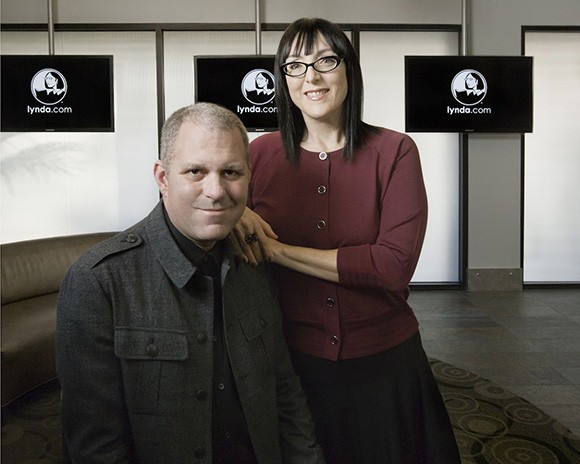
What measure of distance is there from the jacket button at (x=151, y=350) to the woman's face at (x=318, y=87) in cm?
67

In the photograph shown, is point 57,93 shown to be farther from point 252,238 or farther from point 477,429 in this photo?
point 252,238

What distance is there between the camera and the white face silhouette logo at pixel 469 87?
5.74 m

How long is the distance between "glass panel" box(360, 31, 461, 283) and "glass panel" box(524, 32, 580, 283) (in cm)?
82

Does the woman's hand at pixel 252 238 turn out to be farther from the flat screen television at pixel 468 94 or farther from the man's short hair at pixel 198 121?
the flat screen television at pixel 468 94

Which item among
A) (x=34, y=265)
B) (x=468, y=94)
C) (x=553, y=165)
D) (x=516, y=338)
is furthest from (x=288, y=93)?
(x=553, y=165)

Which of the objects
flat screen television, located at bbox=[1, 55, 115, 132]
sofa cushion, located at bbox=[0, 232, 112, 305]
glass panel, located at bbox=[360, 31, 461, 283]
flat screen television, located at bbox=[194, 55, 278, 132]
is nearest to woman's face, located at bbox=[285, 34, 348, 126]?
sofa cushion, located at bbox=[0, 232, 112, 305]

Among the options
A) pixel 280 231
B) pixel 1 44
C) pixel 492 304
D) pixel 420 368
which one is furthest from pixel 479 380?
pixel 1 44

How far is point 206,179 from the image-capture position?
124 centimetres

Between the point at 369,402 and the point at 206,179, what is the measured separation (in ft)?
2.54

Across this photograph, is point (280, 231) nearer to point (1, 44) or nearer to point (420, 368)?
point (420, 368)

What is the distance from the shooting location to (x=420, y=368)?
1.67 meters

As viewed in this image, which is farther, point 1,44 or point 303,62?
point 1,44

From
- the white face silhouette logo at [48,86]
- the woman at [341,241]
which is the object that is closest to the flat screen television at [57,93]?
the white face silhouette logo at [48,86]

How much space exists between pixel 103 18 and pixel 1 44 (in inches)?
41.9
